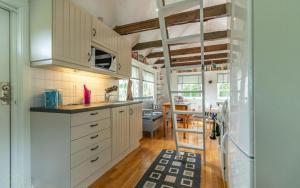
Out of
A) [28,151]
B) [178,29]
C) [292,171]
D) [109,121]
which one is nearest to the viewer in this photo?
[292,171]

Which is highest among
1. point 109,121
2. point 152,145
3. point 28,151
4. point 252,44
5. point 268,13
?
point 268,13

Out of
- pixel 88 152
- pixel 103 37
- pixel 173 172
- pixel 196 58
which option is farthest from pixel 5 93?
pixel 196 58

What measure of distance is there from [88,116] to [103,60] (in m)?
1.07

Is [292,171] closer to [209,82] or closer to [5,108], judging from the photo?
[5,108]

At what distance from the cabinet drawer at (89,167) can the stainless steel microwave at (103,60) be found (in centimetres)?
125

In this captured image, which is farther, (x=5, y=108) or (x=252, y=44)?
(x=5, y=108)

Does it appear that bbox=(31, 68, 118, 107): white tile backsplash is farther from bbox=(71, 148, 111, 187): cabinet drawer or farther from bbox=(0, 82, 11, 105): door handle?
bbox=(71, 148, 111, 187): cabinet drawer

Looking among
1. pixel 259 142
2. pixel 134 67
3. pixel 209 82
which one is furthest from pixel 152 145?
pixel 209 82

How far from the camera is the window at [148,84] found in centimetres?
573

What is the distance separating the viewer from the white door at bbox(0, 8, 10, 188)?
1.67 m

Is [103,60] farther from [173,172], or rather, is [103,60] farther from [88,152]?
[173,172]

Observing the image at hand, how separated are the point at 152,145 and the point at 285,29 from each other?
3.08m

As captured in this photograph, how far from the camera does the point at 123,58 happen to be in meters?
3.14

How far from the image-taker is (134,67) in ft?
16.1
